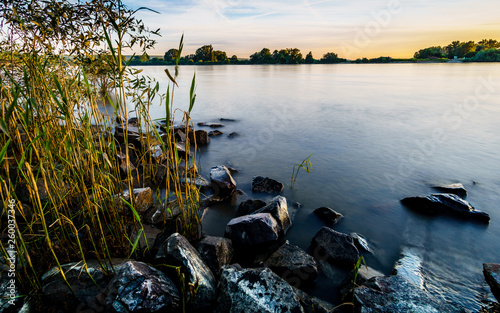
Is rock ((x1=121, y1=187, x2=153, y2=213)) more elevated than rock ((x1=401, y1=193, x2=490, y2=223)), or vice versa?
rock ((x1=121, y1=187, x2=153, y2=213))

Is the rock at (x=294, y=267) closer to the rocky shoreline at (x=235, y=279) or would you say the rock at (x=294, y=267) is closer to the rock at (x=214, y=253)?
the rocky shoreline at (x=235, y=279)

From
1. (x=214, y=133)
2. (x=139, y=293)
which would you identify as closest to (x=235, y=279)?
(x=139, y=293)

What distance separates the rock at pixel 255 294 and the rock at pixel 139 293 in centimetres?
38

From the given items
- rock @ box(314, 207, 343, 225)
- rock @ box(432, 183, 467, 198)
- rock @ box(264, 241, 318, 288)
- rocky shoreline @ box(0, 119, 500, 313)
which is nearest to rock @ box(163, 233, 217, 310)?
rocky shoreline @ box(0, 119, 500, 313)

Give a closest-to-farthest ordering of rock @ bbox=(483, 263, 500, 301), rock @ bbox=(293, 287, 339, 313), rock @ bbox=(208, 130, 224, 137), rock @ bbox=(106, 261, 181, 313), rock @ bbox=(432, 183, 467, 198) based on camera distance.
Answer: rock @ bbox=(106, 261, 181, 313)
rock @ bbox=(293, 287, 339, 313)
rock @ bbox=(483, 263, 500, 301)
rock @ bbox=(432, 183, 467, 198)
rock @ bbox=(208, 130, 224, 137)

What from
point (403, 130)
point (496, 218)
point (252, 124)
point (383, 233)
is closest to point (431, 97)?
point (403, 130)

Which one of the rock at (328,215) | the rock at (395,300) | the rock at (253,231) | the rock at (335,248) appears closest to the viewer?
the rock at (395,300)

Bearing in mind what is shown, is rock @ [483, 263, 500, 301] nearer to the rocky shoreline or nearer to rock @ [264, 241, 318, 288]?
the rocky shoreline

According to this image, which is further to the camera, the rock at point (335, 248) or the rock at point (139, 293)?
the rock at point (335, 248)

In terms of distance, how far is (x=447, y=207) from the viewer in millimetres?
3922

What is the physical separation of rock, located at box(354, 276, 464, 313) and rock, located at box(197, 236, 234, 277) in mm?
1309

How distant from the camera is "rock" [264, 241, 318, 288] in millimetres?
2574

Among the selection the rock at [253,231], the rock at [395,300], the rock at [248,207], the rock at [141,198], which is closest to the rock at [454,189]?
the rock at [395,300]

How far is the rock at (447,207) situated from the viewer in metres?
3.81
